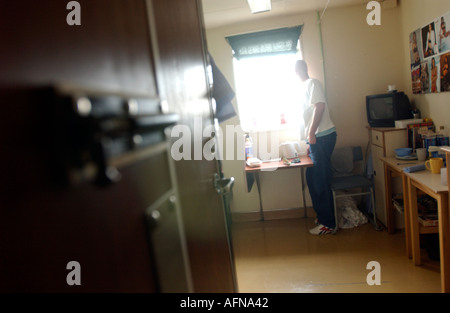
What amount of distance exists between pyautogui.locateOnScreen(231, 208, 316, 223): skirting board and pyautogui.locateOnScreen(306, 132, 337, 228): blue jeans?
630 millimetres

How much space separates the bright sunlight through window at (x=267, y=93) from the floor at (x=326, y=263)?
1.28m

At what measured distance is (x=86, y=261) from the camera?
514 millimetres

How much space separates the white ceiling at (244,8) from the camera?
11.0 ft

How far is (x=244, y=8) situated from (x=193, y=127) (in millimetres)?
2788

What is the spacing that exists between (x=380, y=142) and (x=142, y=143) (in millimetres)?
3316

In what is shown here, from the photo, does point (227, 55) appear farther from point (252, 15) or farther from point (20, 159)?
point (20, 159)

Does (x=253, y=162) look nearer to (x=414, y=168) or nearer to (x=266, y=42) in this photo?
(x=266, y=42)

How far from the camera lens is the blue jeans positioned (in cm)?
351

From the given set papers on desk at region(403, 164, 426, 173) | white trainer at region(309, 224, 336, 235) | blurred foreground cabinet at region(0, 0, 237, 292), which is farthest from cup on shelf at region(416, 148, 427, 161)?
blurred foreground cabinet at region(0, 0, 237, 292)

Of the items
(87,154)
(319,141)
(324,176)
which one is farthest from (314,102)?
(87,154)

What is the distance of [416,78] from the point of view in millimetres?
3502
